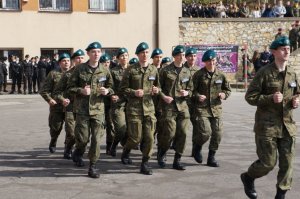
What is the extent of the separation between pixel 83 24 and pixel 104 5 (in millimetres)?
1571

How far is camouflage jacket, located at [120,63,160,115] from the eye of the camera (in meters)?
9.00

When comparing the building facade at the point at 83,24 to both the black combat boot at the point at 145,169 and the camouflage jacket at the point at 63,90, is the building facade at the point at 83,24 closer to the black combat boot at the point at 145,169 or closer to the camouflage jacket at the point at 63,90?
the camouflage jacket at the point at 63,90

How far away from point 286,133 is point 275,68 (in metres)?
0.77

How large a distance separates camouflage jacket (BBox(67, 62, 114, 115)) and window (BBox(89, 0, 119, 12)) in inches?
779

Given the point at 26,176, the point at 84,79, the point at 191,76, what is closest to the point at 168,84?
the point at 191,76

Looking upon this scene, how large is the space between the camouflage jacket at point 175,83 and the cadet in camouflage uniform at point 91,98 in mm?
1019

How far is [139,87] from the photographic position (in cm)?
910

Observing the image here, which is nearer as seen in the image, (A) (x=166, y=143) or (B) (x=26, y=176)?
(B) (x=26, y=176)

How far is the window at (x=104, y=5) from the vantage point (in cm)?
2839

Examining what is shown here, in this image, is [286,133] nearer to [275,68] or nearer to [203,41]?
[275,68]

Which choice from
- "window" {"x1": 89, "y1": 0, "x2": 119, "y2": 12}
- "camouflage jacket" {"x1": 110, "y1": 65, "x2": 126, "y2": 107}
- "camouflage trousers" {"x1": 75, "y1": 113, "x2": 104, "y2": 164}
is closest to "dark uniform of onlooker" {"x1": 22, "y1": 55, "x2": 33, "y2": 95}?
"window" {"x1": 89, "y1": 0, "x2": 119, "y2": 12}

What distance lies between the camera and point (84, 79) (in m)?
8.86

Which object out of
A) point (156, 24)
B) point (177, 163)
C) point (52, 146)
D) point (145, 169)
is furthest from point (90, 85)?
point (156, 24)

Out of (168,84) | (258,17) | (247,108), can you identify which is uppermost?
(258,17)
